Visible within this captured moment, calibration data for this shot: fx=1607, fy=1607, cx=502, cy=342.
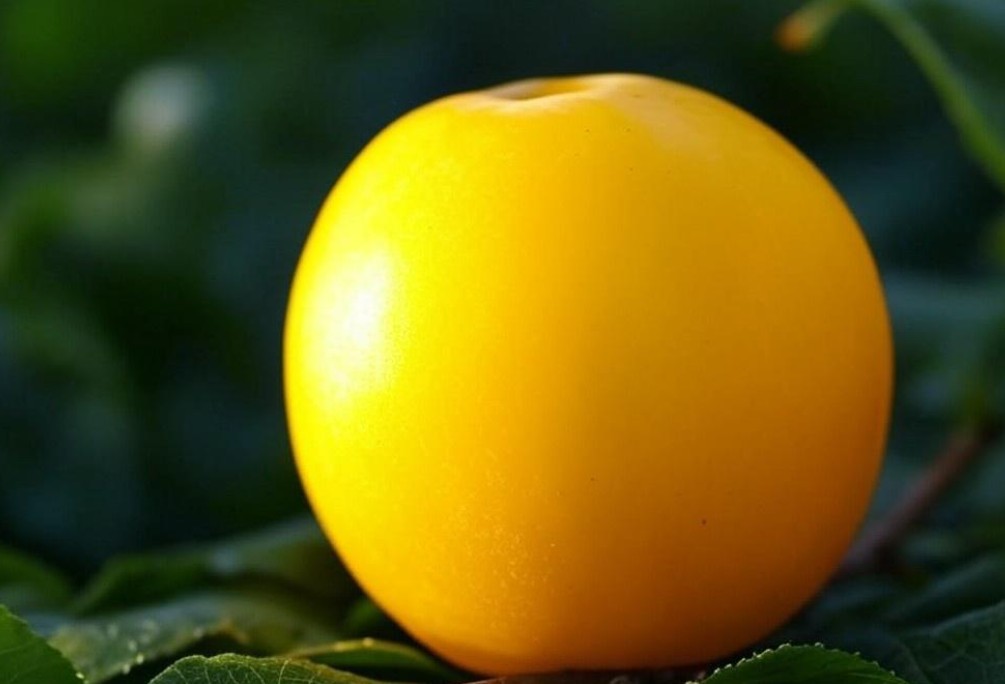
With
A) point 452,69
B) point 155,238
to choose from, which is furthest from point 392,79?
point 155,238

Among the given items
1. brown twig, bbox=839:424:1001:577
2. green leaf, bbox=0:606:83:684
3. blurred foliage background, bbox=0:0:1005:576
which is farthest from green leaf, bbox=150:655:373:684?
blurred foliage background, bbox=0:0:1005:576

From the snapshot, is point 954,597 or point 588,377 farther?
point 954,597

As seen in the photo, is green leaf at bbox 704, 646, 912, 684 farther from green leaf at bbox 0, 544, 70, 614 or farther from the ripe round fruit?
green leaf at bbox 0, 544, 70, 614

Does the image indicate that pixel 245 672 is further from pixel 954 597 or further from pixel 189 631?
pixel 954 597

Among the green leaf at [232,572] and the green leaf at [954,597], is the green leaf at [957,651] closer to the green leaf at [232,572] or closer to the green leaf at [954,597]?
the green leaf at [954,597]

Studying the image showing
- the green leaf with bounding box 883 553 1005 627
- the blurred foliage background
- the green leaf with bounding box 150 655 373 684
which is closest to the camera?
the green leaf with bounding box 150 655 373 684

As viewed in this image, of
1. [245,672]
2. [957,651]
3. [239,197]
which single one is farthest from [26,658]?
[239,197]

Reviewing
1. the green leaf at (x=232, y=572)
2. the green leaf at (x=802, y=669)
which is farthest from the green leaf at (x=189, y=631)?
the green leaf at (x=802, y=669)
